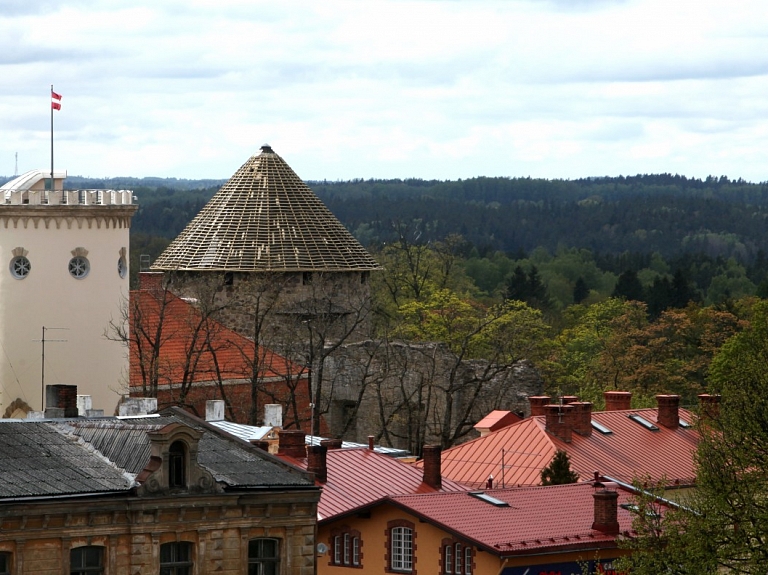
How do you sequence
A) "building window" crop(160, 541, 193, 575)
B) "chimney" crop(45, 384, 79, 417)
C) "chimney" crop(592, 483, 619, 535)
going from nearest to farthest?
"building window" crop(160, 541, 193, 575) → "chimney" crop(45, 384, 79, 417) → "chimney" crop(592, 483, 619, 535)

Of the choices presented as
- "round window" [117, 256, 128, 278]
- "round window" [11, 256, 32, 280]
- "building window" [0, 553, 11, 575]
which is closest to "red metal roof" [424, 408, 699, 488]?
"round window" [117, 256, 128, 278]

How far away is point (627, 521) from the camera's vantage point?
140ft

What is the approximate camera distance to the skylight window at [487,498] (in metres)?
42.2

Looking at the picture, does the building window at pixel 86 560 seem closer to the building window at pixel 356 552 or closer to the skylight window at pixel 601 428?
the building window at pixel 356 552

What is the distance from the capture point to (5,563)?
109 feet

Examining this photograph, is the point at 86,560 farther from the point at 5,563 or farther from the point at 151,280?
the point at 151,280

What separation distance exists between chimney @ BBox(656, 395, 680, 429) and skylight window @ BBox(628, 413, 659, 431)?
397 millimetres

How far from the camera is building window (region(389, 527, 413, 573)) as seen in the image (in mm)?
41531

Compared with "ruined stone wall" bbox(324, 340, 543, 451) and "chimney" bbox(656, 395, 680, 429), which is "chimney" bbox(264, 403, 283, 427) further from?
"ruined stone wall" bbox(324, 340, 543, 451)

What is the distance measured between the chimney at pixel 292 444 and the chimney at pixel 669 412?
1339 centimetres

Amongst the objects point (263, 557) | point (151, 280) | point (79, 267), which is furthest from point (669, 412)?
point (263, 557)

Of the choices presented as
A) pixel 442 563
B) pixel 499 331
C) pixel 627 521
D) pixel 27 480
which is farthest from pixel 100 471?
pixel 499 331

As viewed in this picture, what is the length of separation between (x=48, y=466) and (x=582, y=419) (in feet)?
73.0

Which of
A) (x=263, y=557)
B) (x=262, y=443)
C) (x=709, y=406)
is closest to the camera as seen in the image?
(x=263, y=557)
